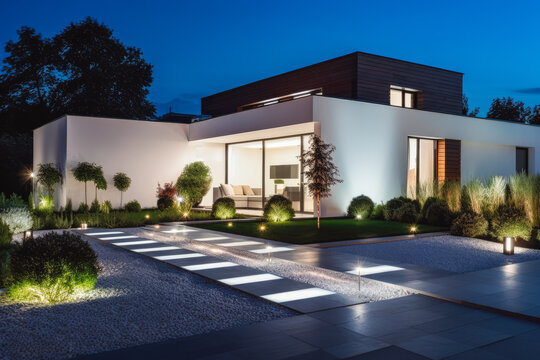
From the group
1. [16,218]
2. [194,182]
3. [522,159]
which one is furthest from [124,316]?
[522,159]

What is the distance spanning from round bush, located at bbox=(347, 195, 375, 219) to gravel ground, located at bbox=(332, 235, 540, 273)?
3.44m

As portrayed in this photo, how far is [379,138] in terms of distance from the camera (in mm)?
12523

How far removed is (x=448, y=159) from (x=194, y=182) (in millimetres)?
8274

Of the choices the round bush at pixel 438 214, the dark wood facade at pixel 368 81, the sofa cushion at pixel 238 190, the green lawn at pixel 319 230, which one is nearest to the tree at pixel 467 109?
the dark wood facade at pixel 368 81

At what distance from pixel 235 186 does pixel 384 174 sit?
217 inches

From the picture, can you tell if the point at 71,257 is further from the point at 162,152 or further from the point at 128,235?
the point at 162,152

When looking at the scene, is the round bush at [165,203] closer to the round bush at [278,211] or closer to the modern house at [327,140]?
the modern house at [327,140]

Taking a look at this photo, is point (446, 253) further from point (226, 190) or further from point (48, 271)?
point (226, 190)

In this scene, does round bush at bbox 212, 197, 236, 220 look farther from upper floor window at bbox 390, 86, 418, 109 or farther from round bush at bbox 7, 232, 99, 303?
round bush at bbox 7, 232, 99, 303

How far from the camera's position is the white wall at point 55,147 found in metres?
14.0

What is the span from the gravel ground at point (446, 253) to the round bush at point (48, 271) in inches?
159

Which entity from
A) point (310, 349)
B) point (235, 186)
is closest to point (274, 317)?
point (310, 349)

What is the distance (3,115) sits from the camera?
2327cm

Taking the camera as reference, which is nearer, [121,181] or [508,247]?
[508,247]
